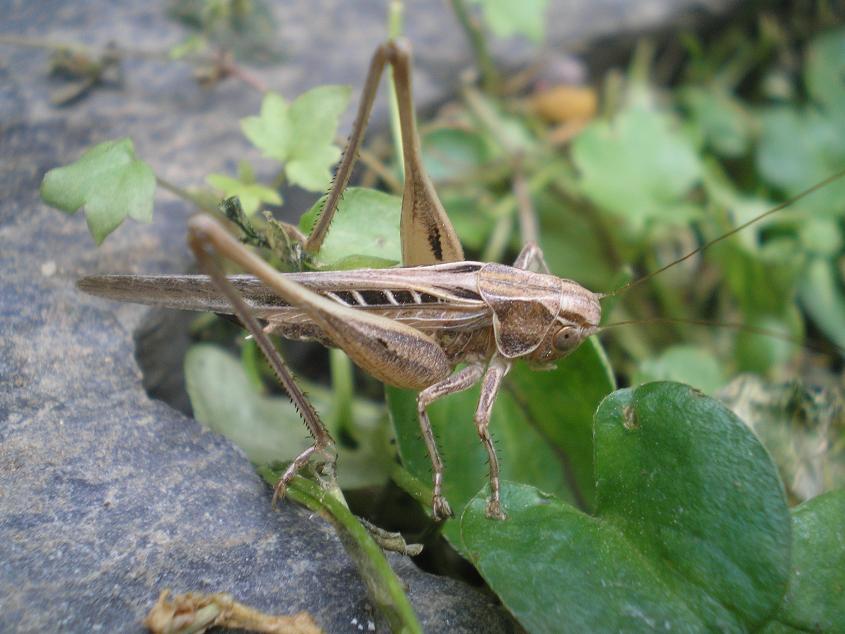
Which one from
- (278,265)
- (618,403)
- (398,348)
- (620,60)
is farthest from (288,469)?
(620,60)

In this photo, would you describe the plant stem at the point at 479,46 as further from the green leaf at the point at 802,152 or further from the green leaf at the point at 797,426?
the green leaf at the point at 797,426

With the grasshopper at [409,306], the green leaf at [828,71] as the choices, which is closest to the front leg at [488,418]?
the grasshopper at [409,306]

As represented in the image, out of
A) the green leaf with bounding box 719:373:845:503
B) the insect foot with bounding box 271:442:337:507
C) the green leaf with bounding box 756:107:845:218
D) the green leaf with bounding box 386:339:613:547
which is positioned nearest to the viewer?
the insect foot with bounding box 271:442:337:507

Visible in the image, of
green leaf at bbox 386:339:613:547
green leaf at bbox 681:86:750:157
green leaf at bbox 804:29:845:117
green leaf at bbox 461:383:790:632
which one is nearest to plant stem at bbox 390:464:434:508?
green leaf at bbox 386:339:613:547

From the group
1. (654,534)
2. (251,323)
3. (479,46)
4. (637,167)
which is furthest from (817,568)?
(479,46)

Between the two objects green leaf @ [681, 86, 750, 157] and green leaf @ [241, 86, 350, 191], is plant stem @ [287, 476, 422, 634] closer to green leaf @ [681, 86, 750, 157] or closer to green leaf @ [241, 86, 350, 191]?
green leaf @ [241, 86, 350, 191]

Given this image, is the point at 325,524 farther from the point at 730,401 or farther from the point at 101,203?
the point at 730,401

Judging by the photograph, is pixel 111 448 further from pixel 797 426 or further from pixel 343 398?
pixel 797 426
